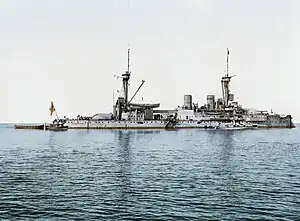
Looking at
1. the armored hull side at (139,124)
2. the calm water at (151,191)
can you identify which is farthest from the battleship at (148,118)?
the calm water at (151,191)

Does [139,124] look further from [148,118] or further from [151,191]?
[151,191]

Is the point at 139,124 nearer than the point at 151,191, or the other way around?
the point at 151,191

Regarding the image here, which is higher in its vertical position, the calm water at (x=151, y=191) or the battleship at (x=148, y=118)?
the battleship at (x=148, y=118)

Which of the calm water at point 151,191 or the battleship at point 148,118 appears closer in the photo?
the calm water at point 151,191

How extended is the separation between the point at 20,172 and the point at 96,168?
366 inches

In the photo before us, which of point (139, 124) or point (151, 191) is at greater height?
point (139, 124)

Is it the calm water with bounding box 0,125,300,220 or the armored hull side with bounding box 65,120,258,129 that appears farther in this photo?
the armored hull side with bounding box 65,120,258,129

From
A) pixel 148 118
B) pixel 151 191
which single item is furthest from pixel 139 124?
pixel 151 191

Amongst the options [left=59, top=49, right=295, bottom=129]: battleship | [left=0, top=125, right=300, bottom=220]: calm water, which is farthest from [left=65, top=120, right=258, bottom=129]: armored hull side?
[left=0, top=125, right=300, bottom=220]: calm water

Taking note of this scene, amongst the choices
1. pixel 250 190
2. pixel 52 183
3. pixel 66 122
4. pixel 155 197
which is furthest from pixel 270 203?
pixel 66 122

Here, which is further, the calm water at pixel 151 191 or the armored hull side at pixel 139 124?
the armored hull side at pixel 139 124

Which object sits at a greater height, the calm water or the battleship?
the battleship

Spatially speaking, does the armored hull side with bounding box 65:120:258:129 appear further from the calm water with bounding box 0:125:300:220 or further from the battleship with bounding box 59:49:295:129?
the calm water with bounding box 0:125:300:220

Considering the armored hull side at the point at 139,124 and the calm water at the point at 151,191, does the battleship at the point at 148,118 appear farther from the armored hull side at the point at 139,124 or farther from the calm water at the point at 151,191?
the calm water at the point at 151,191
